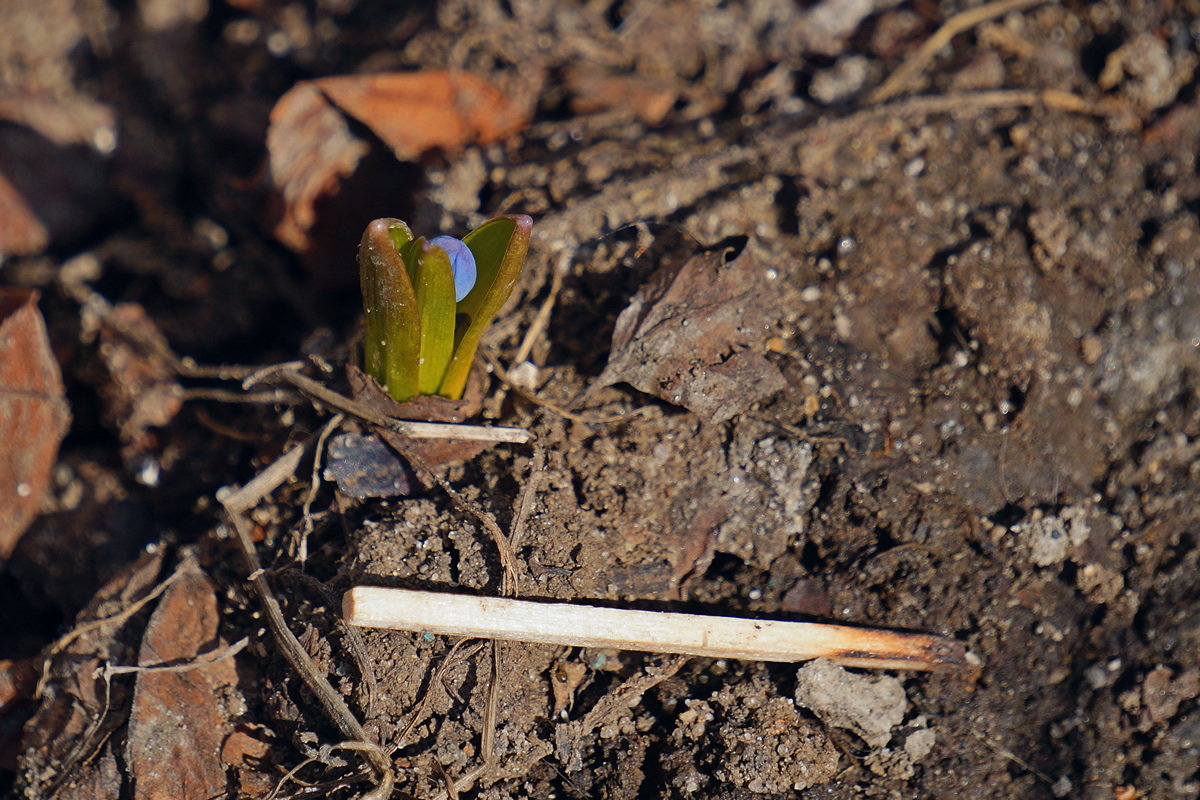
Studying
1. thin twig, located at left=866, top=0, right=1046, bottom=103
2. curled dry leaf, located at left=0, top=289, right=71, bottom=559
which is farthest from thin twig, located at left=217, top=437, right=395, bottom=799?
thin twig, located at left=866, top=0, right=1046, bottom=103

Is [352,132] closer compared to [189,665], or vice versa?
[189,665]

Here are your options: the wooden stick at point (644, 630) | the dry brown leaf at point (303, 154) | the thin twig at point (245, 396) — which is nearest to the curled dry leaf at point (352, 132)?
the dry brown leaf at point (303, 154)

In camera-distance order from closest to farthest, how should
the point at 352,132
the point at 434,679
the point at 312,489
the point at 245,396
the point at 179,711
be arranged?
1. the point at 434,679
2. the point at 179,711
3. the point at 312,489
4. the point at 245,396
5. the point at 352,132

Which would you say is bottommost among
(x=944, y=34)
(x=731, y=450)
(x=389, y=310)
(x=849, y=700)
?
(x=849, y=700)

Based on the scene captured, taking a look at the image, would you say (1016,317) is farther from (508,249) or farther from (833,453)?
(508,249)

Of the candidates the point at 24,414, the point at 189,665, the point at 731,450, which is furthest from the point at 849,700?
the point at 24,414

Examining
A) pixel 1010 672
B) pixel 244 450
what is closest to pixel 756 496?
pixel 1010 672

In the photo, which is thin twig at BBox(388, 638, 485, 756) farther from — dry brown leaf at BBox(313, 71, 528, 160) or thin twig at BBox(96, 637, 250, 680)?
dry brown leaf at BBox(313, 71, 528, 160)

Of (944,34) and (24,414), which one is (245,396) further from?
(944,34)
